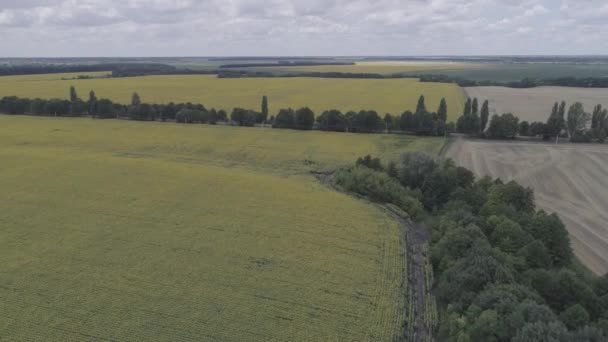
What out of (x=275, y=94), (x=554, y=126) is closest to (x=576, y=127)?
(x=554, y=126)

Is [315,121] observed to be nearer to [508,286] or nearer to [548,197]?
[548,197]

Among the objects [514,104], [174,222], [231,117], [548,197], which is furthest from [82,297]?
[514,104]

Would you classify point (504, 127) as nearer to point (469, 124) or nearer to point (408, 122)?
point (469, 124)

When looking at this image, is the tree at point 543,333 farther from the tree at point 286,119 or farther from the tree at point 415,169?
the tree at point 286,119

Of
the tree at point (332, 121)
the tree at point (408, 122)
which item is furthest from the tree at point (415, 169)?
the tree at point (332, 121)

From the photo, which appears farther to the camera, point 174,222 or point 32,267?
point 174,222

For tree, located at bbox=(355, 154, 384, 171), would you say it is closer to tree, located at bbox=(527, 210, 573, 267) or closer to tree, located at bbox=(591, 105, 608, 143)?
tree, located at bbox=(527, 210, 573, 267)
